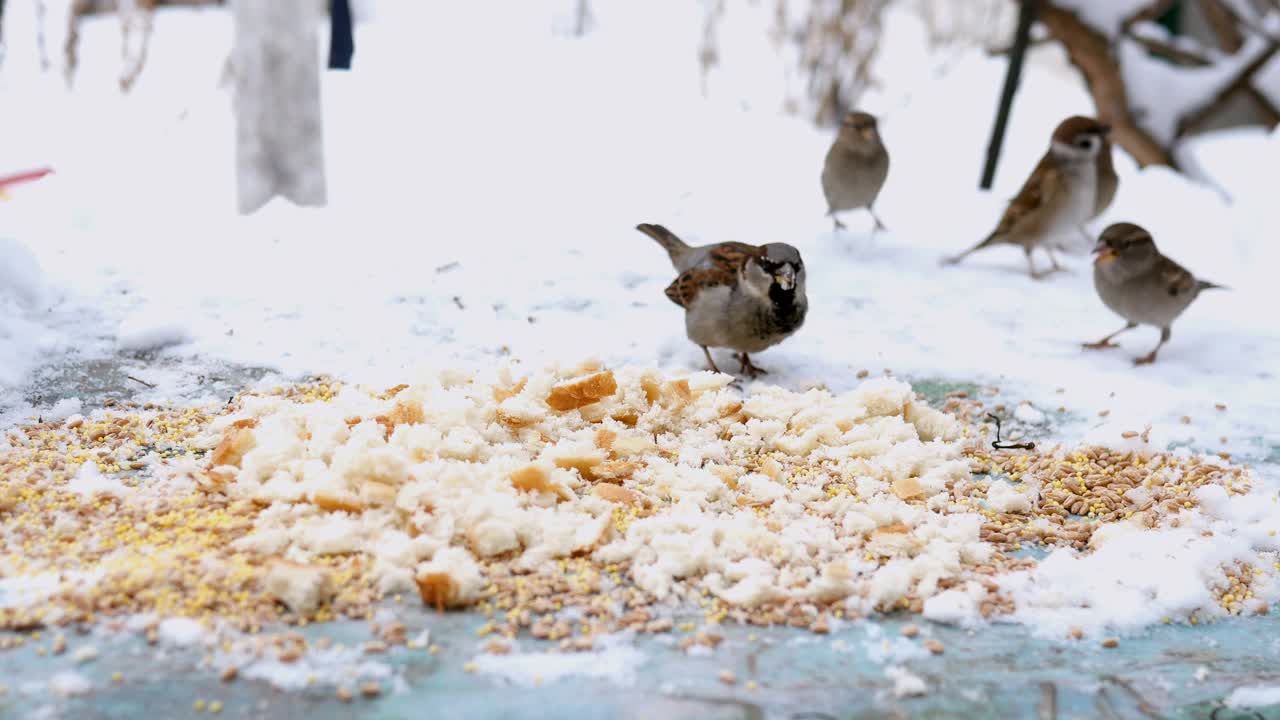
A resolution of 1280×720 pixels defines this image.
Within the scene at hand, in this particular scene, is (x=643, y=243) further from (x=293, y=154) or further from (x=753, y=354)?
(x=293, y=154)

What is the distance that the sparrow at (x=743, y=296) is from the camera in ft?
12.4

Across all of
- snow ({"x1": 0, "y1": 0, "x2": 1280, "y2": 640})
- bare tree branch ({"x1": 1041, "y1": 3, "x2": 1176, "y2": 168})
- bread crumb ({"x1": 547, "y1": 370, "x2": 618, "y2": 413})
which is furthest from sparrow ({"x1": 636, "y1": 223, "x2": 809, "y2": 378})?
bare tree branch ({"x1": 1041, "y1": 3, "x2": 1176, "y2": 168})

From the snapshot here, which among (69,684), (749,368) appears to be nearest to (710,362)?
(749,368)

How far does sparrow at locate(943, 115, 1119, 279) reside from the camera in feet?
17.1

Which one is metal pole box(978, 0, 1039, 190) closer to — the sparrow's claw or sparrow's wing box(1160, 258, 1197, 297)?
sparrow's wing box(1160, 258, 1197, 297)

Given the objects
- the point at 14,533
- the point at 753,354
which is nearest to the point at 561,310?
the point at 753,354

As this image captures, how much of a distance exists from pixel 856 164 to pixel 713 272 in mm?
1564

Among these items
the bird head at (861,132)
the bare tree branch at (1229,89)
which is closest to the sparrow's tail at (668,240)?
the bird head at (861,132)

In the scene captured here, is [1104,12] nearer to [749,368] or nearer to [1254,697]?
[749,368]

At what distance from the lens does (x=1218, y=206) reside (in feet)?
21.4

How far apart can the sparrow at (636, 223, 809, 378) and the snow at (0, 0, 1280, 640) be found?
0.19 m

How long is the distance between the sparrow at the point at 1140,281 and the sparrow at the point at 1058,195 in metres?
0.77

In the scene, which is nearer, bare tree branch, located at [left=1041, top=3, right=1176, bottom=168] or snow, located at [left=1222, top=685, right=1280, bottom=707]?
snow, located at [left=1222, top=685, right=1280, bottom=707]

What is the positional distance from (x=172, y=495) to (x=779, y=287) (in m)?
1.90
